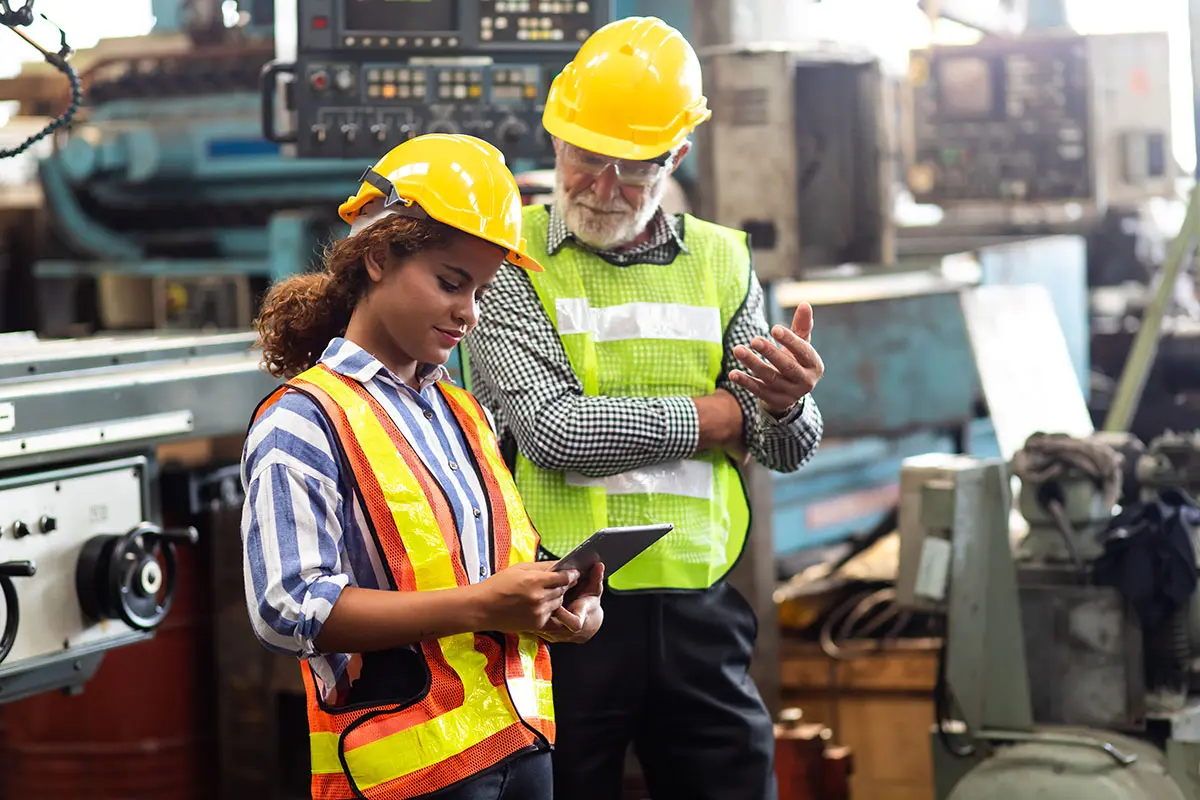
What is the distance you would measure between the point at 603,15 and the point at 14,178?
12.7ft

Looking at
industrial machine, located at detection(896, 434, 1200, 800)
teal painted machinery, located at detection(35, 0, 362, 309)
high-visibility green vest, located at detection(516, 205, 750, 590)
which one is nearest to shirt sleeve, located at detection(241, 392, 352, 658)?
high-visibility green vest, located at detection(516, 205, 750, 590)

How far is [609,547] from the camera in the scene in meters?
1.71

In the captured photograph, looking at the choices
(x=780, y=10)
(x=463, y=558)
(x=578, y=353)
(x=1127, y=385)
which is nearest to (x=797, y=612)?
(x=1127, y=385)

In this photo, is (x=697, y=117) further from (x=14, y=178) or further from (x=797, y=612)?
(x=14, y=178)

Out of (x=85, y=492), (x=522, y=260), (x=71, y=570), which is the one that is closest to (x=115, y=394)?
(x=85, y=492)

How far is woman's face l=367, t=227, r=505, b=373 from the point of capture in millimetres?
1738

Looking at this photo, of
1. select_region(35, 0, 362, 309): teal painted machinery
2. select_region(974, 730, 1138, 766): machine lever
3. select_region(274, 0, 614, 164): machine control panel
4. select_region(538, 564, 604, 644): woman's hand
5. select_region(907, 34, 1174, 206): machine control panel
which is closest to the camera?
select_region(538, 564, 604, 644): woman's hand

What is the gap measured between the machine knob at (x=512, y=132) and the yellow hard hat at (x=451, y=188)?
154cm

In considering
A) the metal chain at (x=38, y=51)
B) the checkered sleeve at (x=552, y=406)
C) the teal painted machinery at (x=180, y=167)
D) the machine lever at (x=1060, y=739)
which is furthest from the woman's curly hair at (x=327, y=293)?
the teal painted machinery at (x=180, y=167)

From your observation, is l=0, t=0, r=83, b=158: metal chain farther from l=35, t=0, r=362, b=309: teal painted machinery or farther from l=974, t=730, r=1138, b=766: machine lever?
l=974, t=730, r=1138, b=766: machine lever

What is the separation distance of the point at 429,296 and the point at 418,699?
42 centimetres

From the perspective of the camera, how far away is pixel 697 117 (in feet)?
8.30

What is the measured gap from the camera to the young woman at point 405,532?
5.28 ft

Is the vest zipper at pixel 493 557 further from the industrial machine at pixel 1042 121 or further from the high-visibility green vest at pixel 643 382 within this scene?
the industrial machine at pixel 1042 121
